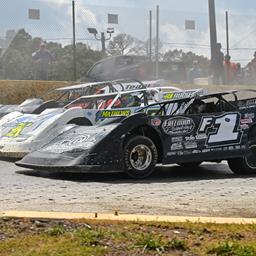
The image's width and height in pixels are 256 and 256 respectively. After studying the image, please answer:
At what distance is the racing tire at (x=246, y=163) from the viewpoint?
10297 millimetres

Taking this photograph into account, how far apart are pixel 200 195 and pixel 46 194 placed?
6.34ft

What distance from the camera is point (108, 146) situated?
9133mm

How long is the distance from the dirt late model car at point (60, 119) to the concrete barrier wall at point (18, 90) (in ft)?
23.5

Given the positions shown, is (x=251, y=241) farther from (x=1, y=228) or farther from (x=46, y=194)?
(x=46, y=194)

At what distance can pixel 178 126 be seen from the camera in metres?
9.71

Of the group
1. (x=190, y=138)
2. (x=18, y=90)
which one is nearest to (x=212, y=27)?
(x=18, y=90)

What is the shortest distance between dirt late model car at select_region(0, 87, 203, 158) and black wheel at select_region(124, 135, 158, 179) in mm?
1469

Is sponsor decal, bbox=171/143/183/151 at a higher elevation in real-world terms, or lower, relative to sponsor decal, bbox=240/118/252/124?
lower

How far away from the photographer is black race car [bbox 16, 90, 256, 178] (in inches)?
360

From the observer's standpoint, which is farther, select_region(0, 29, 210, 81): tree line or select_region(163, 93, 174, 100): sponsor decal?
select_region(0, 29, 210, 81): tree line

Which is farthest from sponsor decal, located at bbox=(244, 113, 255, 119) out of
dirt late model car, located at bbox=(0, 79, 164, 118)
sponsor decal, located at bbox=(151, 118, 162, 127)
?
dirt late model car, located at bbox=(0, 79, 164, 118)

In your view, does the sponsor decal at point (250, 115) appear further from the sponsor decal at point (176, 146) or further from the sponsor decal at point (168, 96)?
the sponsor decal at point (168, 96)

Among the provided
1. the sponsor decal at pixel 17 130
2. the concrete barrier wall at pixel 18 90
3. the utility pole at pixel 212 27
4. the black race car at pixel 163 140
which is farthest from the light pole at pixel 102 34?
the black race car at pixel 163 140

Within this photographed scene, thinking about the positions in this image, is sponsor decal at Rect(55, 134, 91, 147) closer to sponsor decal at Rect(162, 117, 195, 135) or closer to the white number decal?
sponsor decal at Rect(162, 117, 195, 135)
